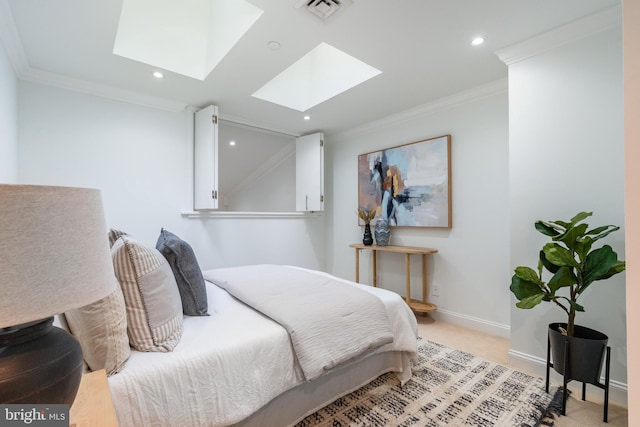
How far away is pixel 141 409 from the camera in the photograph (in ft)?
3.60

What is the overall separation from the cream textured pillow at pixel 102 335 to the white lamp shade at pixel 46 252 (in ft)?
1.97

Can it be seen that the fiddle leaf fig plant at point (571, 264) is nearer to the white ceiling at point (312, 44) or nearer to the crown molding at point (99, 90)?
the white ceiling at point (312, 44)

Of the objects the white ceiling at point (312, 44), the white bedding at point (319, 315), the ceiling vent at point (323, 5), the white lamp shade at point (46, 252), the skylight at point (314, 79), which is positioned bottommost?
the white bedding at point (319, 315)

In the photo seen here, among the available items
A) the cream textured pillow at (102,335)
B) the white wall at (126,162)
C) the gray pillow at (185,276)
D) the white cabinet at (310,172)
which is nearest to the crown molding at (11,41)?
the white wall at (126,162)

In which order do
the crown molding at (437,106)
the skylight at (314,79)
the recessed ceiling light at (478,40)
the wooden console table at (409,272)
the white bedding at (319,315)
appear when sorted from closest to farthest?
the white bedding at (319,315)
the recessed ceiling light at (478,40)
the crown molding at (437,106)
the skylight at (314,79)
the wooden console table at (409,272)

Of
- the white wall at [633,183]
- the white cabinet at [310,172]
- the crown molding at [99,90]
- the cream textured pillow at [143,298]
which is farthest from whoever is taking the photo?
the white cabinet at [310,172]

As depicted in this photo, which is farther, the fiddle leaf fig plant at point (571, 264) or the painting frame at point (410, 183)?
the painting frame at point (410, 183)

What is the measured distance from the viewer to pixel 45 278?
550mm

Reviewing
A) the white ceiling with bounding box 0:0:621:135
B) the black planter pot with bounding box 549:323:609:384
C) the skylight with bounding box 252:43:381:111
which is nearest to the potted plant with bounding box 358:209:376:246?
the white ceiling with bounding box 0:0:621:135

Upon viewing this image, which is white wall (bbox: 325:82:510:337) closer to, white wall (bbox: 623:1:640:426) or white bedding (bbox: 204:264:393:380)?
white bedding (bbox: 204:264:393:380)

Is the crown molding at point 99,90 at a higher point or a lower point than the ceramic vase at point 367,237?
→ higher

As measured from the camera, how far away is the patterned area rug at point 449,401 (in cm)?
162

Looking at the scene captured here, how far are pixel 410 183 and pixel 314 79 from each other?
64.0 inches

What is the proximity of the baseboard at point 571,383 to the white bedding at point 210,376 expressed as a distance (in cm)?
175
